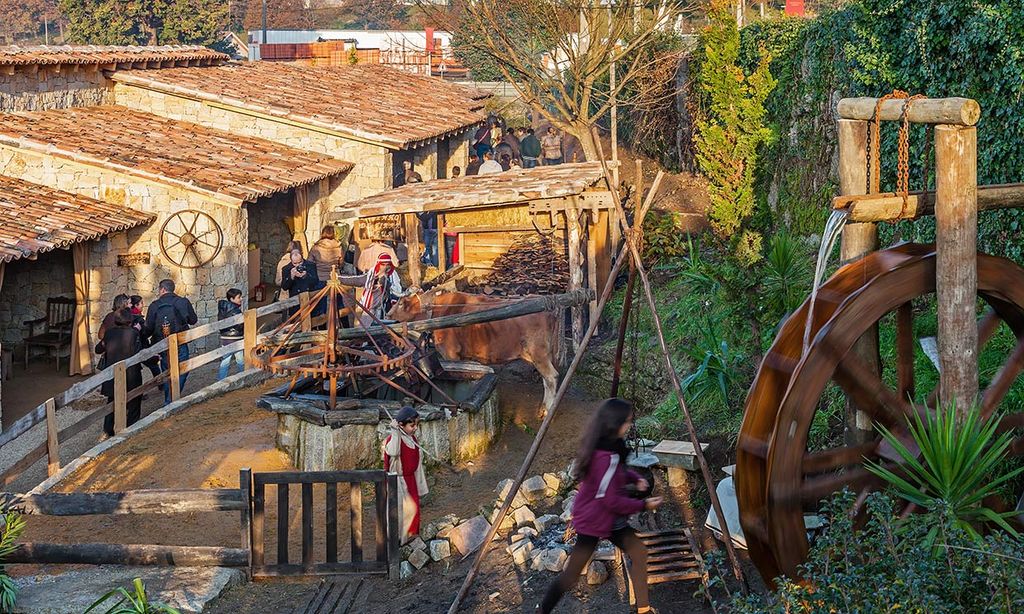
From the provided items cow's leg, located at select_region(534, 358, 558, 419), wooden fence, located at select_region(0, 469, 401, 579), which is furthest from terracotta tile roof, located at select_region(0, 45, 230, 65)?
wooden fence, located at select_region(0, 469, 401, 579)

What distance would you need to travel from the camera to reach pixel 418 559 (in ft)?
29.8

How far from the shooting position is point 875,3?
443 inches

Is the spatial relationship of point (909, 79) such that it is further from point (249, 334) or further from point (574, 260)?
point (249, 334)

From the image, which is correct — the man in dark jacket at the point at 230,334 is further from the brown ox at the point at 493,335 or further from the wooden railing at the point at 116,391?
the brown ox at the point at 493,335

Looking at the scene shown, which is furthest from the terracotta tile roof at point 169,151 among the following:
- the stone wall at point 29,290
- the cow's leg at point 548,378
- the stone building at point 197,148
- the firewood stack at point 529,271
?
the cow's leg at point 548,378

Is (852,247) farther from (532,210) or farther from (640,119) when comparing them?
(640,119)

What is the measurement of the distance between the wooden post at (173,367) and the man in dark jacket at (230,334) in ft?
3.38

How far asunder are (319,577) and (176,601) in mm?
1129

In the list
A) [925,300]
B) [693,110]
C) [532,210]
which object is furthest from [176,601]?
[693,110]

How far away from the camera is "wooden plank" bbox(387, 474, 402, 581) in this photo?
8.68 m

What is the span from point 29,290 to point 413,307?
7.15 metres

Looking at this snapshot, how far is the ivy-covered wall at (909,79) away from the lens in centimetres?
930

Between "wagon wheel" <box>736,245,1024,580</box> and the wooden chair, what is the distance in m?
12.3

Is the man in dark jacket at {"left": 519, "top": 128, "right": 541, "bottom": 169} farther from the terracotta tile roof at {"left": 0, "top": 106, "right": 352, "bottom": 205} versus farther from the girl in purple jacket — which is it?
the girl in purple jacket
